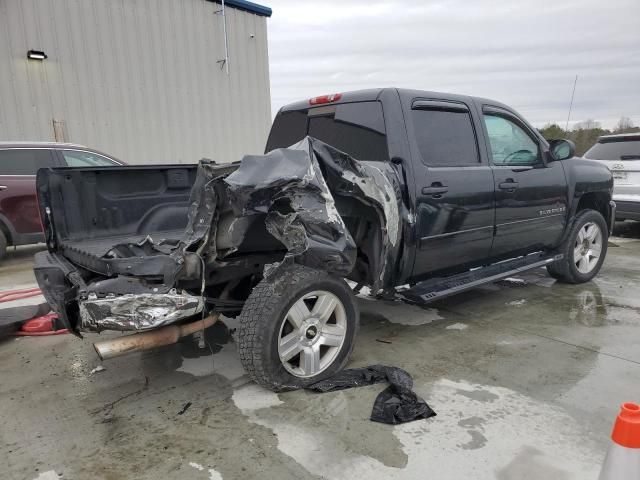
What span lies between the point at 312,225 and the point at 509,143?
2.57 metres

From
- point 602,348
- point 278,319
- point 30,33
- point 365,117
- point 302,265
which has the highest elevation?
point 30,33

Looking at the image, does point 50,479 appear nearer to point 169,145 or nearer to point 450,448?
point 450,448

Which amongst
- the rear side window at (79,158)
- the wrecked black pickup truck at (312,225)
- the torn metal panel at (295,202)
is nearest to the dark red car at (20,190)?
the rear side window at (79,158)

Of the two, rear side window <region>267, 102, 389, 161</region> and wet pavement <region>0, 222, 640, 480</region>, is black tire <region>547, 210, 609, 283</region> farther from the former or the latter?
rear side window <region>267, 102, 389, 161</region>

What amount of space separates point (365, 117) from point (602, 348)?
2.50m

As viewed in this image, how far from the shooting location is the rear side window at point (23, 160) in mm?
6961

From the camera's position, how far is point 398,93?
361cm

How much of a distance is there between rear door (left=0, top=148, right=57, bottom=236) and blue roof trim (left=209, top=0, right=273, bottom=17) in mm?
7037

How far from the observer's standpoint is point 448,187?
3.73 m

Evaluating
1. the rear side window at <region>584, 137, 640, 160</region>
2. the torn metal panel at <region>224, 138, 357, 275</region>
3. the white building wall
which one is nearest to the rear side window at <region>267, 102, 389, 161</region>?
the torn metal panel at <region>224, 138, 357, 275</region>

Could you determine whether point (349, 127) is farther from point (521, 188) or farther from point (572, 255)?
point (572, 255)

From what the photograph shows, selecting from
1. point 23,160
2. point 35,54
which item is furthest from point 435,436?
point 35,54

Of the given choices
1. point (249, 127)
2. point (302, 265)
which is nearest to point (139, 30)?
point (249, 127)

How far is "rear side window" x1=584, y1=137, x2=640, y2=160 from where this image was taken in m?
7.98
